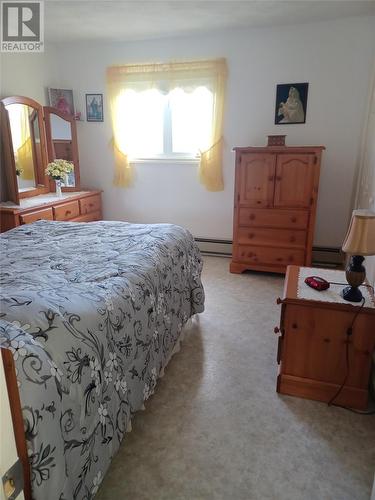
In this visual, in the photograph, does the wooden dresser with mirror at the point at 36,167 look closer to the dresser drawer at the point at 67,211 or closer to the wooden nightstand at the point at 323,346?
the dresser drawer at the point at 67,211

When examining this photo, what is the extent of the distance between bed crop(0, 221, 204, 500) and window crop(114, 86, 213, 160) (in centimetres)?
208

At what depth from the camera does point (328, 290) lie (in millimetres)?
1844

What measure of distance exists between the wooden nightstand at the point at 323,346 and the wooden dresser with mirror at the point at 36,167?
2.55 m

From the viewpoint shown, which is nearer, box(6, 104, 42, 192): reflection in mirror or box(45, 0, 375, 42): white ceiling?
box(45, 0, 375, 42): white ceiling

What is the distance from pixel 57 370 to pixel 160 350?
878 mm

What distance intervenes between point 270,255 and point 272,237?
19cm

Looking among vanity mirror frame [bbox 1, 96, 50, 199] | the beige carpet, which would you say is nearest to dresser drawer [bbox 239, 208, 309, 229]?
the beige carpet

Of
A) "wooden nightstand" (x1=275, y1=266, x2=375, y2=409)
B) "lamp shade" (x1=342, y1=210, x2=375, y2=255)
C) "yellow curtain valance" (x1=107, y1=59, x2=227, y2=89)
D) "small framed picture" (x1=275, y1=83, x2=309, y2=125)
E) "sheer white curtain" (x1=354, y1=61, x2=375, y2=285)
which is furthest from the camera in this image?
"yellow curtain valance" (x1=107, y1=59, x2=227, y2=89)

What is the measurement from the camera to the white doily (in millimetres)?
1741

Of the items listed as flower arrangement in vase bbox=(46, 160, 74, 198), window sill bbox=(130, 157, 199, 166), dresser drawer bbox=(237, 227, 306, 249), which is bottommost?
dresser drawer bbox=(237, 227, 306, 249)

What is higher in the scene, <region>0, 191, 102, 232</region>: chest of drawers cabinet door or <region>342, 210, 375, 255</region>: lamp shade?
<region>342, 210, 375, 255</region>: lamp shade

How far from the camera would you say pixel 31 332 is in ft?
3.58

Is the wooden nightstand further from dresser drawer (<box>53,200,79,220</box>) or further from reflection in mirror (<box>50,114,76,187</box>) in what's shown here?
reflection in mirror (<box>50,114,76,187</box>)

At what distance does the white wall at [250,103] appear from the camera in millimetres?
3352
